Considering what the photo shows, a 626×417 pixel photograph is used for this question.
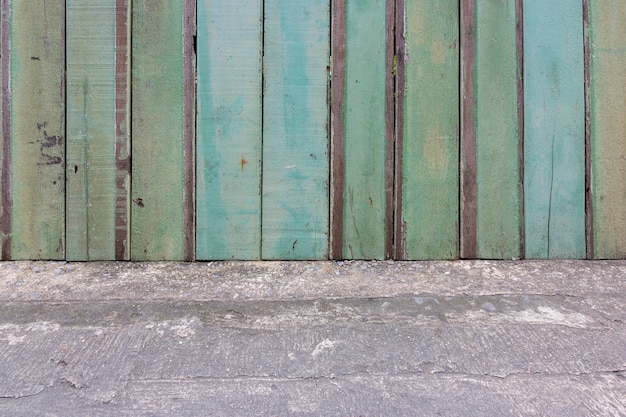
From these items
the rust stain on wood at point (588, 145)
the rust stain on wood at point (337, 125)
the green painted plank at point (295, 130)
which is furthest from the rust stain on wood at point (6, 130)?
the rust stain on wood at point (588, 145)

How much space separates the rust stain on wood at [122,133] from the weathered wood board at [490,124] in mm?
2200

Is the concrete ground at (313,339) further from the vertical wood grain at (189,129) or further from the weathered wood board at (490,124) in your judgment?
the weathered wood board at (490,124)

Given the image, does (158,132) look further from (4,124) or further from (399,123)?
(399,123)

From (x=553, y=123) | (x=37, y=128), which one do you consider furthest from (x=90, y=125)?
(x=553, y=123)

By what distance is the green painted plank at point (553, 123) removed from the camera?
2.44 m

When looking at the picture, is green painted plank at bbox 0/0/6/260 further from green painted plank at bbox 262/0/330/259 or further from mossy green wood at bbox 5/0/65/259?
green painted plank at bbox 262/0/330/259

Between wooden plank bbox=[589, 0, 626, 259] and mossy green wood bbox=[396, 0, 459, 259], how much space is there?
920 mm

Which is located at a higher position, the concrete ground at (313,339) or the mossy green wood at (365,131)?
the mossy green wood at (365,131)

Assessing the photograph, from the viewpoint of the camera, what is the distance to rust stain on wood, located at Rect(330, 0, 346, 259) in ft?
7.91

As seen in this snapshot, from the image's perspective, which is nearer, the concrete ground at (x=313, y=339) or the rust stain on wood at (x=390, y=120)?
the concrete ground at (x=313, y=339)

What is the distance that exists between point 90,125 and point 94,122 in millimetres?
32

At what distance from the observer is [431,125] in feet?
8.04

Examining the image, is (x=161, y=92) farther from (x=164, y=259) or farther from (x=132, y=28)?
(x=164, y=259)

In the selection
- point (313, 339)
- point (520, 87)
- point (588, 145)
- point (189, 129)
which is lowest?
point (313, 339)
